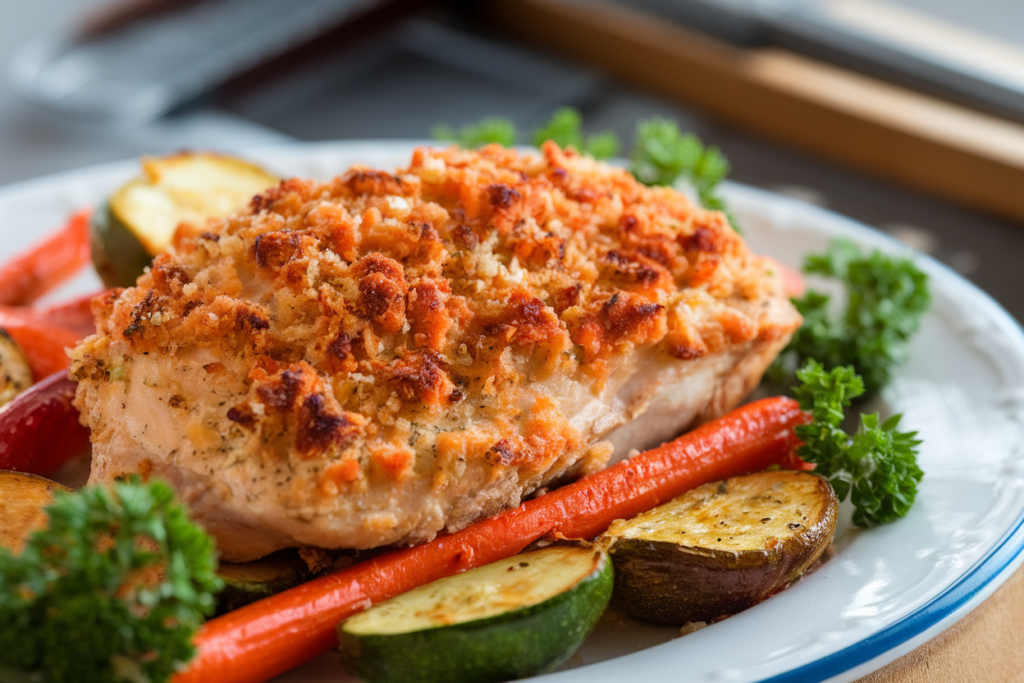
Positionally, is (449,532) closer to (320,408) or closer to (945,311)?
(320,408)

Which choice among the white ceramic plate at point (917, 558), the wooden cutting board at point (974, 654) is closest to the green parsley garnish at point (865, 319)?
the white ceramic plate at point (917, 558)

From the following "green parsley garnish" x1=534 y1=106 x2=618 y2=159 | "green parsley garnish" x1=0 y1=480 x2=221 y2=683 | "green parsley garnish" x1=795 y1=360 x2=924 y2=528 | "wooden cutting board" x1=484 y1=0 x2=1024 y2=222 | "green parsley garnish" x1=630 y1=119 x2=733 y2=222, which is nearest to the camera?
"green parsley garnish" x1=0 y1=480 x2=221 y2=683

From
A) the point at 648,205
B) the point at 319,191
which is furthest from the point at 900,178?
the point at 319,191

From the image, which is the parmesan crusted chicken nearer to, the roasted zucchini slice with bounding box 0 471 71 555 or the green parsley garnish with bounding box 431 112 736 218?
the roasted zucchini slice with bounding box 0 471 71 555

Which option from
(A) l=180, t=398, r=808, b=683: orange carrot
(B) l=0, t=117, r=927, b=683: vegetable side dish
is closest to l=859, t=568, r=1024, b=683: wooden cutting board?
(B) l=0, t=117, r=927, b=683: vegetable side dish

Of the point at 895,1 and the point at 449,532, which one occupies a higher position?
the point at 895,1

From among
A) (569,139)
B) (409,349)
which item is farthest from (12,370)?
(569,139)
